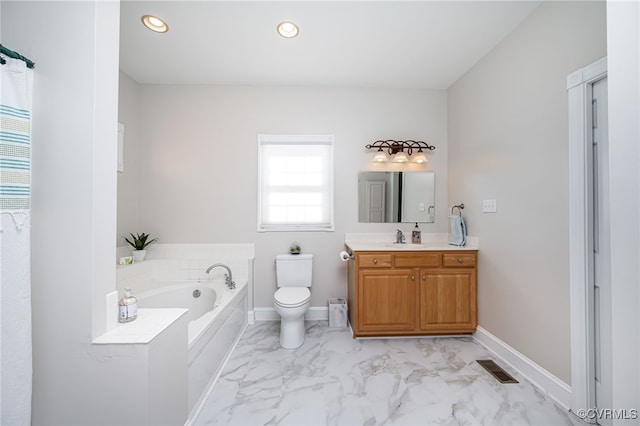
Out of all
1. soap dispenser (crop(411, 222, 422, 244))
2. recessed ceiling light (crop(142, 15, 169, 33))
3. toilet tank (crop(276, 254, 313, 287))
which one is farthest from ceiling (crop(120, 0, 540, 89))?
toilet tank (crop(276, 254, 313, 287))

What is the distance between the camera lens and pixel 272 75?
250 centimetres

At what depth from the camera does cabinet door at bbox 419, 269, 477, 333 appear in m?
2.24

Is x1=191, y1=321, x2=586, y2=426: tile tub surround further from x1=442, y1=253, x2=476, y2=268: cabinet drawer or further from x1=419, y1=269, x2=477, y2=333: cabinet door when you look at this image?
x1=442, y1=253, x2=476, y2=268: cabinet drawer

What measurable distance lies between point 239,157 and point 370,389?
242cm

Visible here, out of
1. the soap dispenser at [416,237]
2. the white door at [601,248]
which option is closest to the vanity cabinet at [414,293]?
the soap dispenser at [416,237]

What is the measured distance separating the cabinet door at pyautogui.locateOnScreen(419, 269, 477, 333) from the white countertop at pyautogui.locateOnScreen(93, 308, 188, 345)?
198 centimetres

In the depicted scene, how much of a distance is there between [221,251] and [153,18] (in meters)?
2.06

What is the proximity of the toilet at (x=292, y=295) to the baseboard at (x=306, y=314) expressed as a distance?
352 mm

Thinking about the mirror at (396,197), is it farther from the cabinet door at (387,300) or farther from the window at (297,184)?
the cabinet door at (387,300)

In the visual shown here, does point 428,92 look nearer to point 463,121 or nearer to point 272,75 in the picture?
point 463,121

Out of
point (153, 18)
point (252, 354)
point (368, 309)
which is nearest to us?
point (153, 18)

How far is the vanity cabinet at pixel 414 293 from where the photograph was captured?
7.30 ft

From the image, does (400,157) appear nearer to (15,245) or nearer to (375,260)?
(375,260)

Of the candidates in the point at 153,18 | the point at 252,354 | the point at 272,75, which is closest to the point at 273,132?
the point at 272,75
